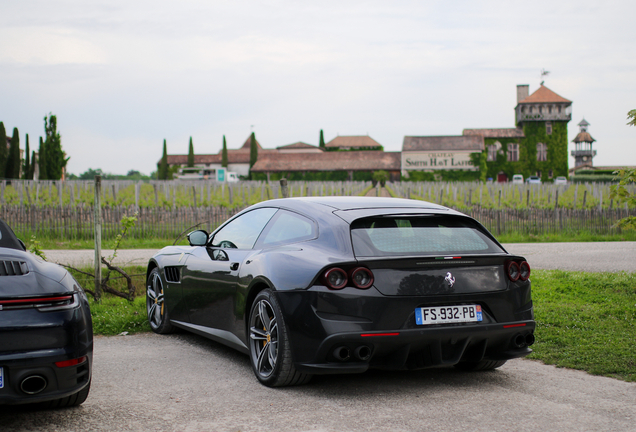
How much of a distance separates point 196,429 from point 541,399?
2338 mm

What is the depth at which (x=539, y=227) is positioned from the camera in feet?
72.0

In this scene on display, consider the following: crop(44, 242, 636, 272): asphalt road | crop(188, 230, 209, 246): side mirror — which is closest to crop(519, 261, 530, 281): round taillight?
crop(188, 230, 209, 246): side mirror

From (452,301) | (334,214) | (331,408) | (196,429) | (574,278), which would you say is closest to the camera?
(196,429)

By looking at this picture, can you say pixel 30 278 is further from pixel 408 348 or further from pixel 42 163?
pixel 42 163

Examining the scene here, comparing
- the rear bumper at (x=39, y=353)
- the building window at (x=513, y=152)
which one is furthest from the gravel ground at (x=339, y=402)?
the building window at (x=513, y=152)

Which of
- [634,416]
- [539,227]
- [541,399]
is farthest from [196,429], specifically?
[539,227]

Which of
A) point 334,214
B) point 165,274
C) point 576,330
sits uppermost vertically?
point 334,214

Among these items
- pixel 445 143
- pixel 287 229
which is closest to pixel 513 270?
pixel 287 229

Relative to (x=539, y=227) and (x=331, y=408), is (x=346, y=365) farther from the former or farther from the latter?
(x=539, y=227)

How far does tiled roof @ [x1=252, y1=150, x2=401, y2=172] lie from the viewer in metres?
87.5

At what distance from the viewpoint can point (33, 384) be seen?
134 inches

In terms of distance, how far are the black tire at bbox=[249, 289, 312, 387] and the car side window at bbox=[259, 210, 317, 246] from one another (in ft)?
1.62

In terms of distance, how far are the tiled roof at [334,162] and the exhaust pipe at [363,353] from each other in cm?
8275

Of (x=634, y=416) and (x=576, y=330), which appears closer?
(x=634, y=416)
